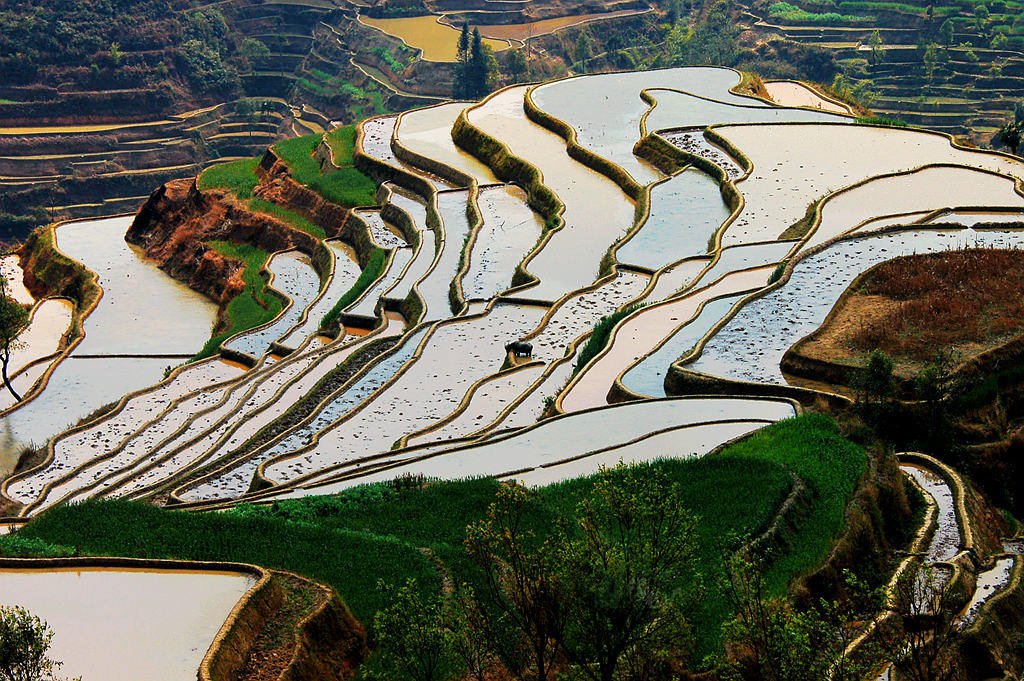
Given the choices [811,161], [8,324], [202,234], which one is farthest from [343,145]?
[811,161]

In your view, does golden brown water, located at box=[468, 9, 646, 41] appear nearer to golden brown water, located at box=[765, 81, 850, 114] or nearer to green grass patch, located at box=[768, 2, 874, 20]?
green grass patch, located at box=[768, 2, 874, 20]

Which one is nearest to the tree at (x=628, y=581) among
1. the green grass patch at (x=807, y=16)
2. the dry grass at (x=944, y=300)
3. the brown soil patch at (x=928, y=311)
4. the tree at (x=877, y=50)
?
the brown soil patch at (x=928, y=311)

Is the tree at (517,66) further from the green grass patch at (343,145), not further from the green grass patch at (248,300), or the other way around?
the green grass patch at (248,300)

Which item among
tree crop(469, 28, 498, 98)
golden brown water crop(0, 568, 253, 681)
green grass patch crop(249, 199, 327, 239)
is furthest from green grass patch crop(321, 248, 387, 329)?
tree crop(469, 28, 498, 98)

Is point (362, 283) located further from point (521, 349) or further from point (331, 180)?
point (331, 180)

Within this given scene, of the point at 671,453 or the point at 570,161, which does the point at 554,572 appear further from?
the point at 570,161

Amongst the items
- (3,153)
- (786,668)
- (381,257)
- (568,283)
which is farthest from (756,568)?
(3,153)
